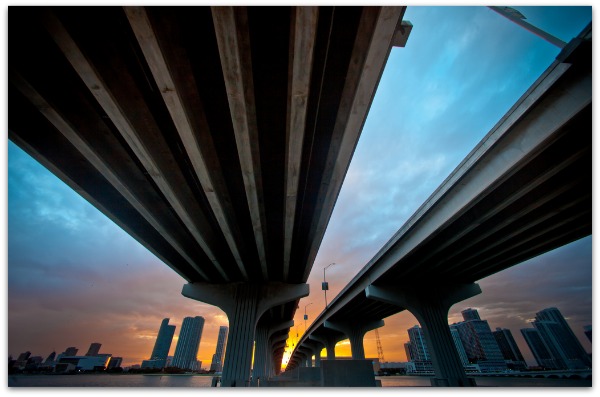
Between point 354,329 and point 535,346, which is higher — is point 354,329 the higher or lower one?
the higher one

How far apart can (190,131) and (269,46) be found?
263 centimetres

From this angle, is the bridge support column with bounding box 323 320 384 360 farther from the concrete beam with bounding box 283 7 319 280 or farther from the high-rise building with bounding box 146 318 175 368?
the high-rise building with bounding box 146 318 175 368

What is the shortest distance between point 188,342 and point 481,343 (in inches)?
7053

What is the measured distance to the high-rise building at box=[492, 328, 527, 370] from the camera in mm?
91438

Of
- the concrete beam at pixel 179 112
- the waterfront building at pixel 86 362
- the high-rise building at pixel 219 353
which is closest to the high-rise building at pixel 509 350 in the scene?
the concrete beam at pixel 179 112

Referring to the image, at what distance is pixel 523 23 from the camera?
573 cm

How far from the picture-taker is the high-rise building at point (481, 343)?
111m

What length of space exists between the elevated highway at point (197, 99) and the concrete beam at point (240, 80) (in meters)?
0.02

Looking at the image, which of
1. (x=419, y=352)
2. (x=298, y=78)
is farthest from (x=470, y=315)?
(x=298, y=78)

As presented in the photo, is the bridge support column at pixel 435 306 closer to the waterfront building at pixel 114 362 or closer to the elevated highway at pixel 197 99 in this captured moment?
the elevated highway at pixel 197 99

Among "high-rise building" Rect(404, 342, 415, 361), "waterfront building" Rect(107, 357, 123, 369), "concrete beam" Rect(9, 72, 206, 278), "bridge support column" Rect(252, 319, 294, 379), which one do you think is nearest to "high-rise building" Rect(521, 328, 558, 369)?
"bridge support column" Rect(252, 319, 294, 379)

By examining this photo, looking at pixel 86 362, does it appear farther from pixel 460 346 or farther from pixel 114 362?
pixel 460 346

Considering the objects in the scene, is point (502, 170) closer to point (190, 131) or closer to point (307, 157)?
point (307, 157)

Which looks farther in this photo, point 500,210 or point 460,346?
point 460,346
